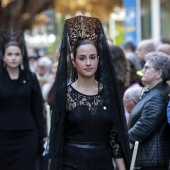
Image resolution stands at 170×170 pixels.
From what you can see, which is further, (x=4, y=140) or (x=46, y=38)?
(x=46, y=38)

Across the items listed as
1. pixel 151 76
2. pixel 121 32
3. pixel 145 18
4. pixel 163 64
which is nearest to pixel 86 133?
pixel 151 76

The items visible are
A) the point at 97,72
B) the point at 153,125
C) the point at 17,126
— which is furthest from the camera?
the point at 17,126

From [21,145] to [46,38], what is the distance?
143 feet

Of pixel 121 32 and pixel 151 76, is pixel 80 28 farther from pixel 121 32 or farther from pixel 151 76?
pixel 121 32

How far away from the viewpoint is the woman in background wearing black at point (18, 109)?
998 centimetres

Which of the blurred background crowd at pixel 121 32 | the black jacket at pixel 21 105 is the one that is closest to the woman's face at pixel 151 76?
the blurred background crowd at pixel 121 32

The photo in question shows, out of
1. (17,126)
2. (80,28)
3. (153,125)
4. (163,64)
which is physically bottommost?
(17,126)

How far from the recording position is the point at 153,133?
24.6 feet

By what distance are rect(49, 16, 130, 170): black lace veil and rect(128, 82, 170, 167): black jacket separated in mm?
758

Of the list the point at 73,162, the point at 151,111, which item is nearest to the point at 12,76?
the point at 151,111

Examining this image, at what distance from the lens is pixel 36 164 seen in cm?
1018

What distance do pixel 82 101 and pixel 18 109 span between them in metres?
3.56

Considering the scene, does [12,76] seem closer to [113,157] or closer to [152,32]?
[113,157]

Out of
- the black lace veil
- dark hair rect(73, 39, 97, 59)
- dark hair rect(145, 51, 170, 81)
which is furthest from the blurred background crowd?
dark hair rect(73, 39, 97, 59)
